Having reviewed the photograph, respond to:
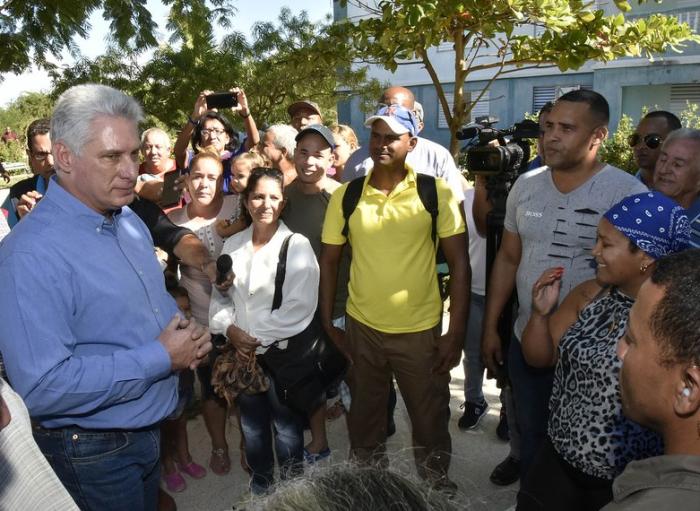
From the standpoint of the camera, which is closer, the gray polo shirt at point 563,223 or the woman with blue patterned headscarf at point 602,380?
the woman with blue patterned headscarf at point 602,380

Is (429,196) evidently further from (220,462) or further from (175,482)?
(175,482)

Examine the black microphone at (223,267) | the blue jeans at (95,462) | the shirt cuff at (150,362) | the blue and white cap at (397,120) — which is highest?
the blue and white cap at (397,120)

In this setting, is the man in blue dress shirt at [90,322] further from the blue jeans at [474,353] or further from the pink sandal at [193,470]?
the blue jeans at [474,353]

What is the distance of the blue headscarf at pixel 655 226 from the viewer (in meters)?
1.95

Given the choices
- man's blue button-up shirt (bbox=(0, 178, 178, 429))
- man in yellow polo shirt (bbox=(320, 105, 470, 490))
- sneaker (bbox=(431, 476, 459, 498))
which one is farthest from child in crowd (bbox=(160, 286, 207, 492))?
sneaker (bbox=(431, 476, 459, 498))

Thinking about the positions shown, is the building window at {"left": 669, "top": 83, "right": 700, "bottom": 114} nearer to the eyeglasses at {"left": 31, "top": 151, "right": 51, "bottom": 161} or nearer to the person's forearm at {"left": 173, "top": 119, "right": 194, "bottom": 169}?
the person's forearm at {"left": 173, "top": 119, "right": 194, "bottom": 169}

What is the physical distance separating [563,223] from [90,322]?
78.5 inches

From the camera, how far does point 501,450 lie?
3.61 meters

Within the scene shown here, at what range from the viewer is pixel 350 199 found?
2.99 m

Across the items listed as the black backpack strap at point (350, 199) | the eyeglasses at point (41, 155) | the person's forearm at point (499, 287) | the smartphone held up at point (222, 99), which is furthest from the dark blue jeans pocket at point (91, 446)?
the smartphone held up at point (222, 99)

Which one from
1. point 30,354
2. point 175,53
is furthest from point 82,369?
point 175,53

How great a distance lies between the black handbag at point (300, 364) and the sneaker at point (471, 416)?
1.21m

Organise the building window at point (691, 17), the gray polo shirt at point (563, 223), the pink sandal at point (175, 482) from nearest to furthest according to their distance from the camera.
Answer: the gray polo shirt at point (563, 223) < the pink sandal at point (175, 482) < the building window at point (691, 17)

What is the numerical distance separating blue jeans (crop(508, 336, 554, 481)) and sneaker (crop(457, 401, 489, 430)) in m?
1.09
